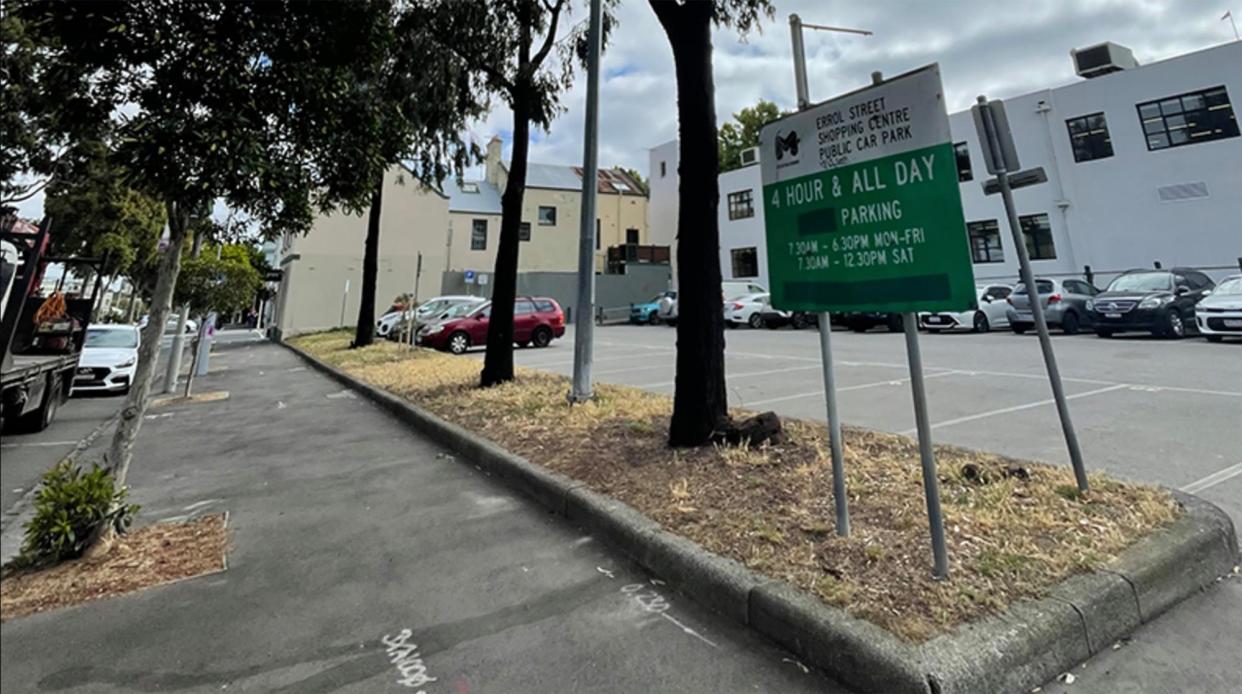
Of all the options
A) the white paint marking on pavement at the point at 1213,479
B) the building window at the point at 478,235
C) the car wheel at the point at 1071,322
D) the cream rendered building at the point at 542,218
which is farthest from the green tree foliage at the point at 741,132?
the white paint marking on pavement at the point at 1213,479

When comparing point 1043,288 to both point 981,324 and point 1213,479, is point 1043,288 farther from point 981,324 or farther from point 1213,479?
point 1213,479

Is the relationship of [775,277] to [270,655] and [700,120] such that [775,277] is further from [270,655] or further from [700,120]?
[270,655]

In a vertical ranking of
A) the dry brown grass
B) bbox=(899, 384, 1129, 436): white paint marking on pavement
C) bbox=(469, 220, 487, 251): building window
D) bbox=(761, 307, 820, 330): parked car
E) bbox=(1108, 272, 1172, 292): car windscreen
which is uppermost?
bbox=(469, 220, 487, 251): building window

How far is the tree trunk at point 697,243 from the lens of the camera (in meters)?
5.00

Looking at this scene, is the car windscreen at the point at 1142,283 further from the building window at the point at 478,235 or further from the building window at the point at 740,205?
the building window at the point at 478,235

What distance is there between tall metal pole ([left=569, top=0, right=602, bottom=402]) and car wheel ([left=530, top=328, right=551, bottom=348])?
435 inches

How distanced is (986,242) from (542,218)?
24.6 meters

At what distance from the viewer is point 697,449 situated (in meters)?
4.84

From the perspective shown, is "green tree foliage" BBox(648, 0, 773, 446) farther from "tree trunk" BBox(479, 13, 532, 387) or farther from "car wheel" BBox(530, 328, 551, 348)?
"car wheel" BBox(530, 328, 551, 348)

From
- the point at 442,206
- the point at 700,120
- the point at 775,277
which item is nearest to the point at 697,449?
the point at 775,277

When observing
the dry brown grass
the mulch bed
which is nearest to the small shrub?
the mulch bed

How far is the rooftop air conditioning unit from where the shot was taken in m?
21.6

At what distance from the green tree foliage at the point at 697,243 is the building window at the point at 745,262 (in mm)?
28922

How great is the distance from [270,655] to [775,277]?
3.23 meters
